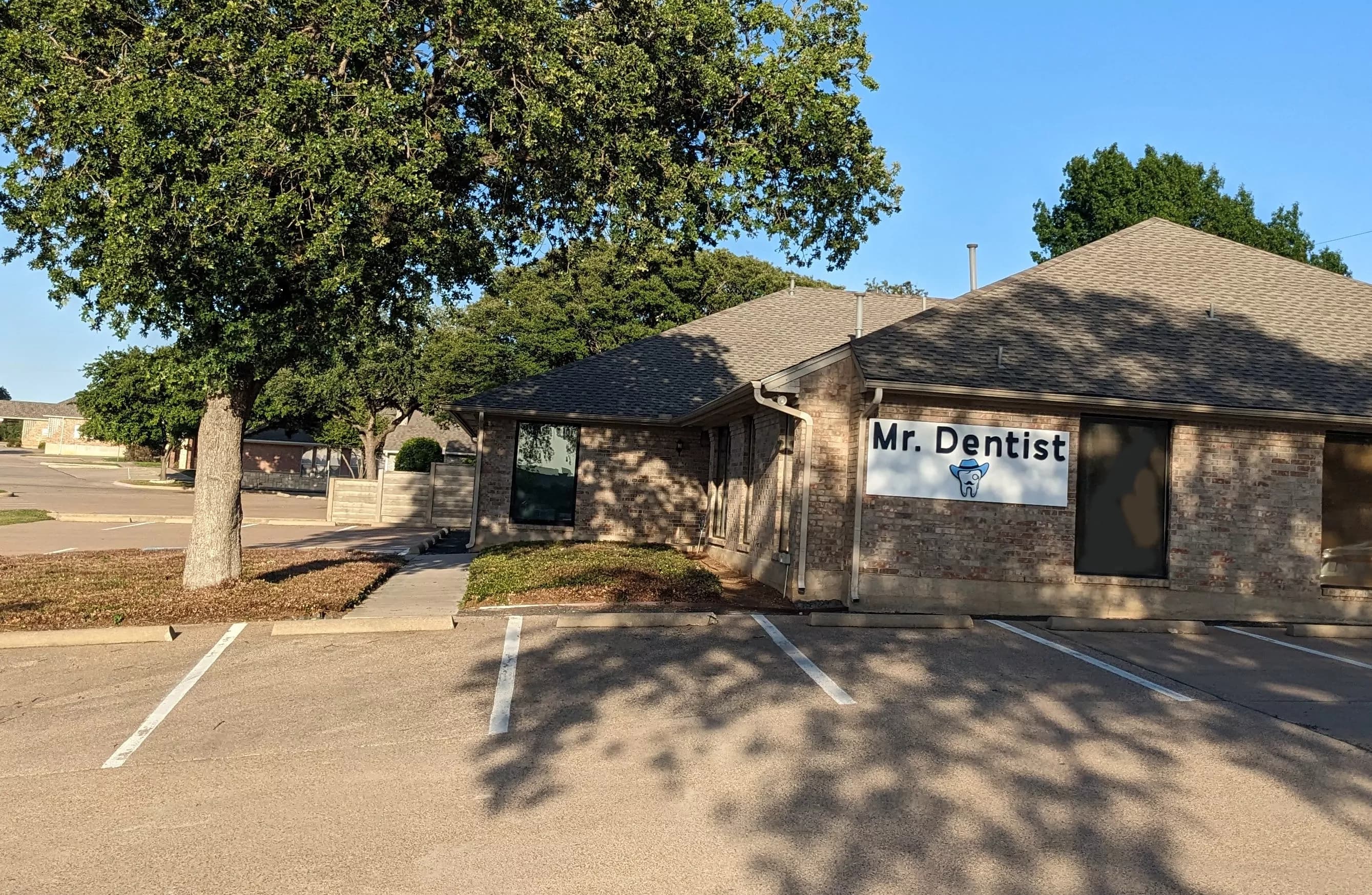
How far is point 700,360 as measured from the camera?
877 inches

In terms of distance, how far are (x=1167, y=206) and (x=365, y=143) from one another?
1471 inches

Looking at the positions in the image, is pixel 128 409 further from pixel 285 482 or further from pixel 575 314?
pixel 575 314

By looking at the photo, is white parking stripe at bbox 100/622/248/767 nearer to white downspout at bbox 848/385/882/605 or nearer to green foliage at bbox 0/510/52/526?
white downspout at bbox 848/385/882/605

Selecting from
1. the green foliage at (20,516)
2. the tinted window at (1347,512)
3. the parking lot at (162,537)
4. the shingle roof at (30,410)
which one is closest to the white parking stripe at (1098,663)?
the tinted window at (1347,512)

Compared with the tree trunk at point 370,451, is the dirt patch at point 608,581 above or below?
below

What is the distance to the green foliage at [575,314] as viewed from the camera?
42.0 m

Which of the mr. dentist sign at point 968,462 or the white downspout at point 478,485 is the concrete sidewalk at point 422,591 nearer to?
the white downspout at point 478,485

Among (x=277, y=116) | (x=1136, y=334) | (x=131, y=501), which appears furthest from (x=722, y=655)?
(x=131, y=501)

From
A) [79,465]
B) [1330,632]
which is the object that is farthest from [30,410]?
[1330,632]

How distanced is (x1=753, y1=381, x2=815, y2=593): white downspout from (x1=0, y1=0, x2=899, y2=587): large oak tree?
7.04ft

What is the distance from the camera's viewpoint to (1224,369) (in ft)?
44.6

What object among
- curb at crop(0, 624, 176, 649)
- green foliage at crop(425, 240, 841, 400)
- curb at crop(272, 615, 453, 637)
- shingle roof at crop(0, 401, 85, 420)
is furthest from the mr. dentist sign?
shingle roof at crop(0, 401, 85, 420)

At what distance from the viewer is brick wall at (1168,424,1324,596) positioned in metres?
13.0

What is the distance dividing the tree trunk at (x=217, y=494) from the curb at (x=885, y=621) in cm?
693
